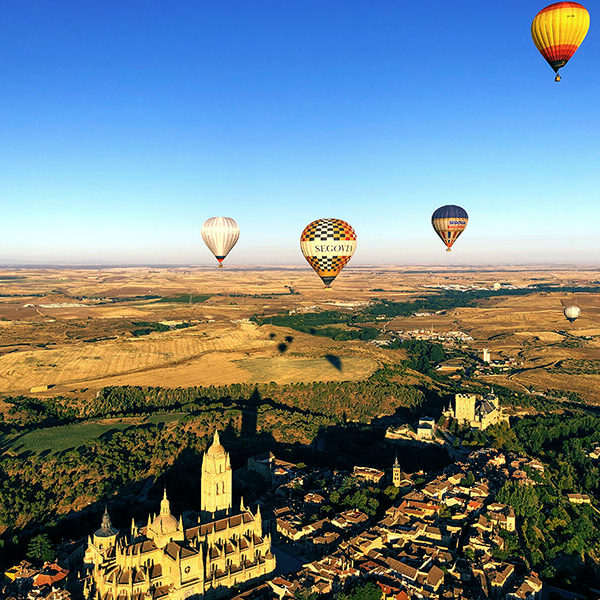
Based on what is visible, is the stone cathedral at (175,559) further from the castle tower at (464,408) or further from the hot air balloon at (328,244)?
the castle tower at (464,408)

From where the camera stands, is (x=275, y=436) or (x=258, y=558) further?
(x=275, y=436)

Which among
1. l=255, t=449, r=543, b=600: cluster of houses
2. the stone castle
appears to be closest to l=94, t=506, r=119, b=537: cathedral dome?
l=255, t=449, r=543, b=600: cluster of houses

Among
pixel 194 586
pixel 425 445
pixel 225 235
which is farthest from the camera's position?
pixel 225 235

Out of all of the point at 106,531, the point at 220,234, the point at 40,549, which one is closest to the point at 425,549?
the point at 106,531

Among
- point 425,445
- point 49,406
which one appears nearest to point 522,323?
point 425,445

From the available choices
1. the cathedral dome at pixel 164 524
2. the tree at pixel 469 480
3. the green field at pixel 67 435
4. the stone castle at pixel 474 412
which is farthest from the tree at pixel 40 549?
the stone castle at pixel 474 412

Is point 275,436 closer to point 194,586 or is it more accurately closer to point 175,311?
point 194,586
